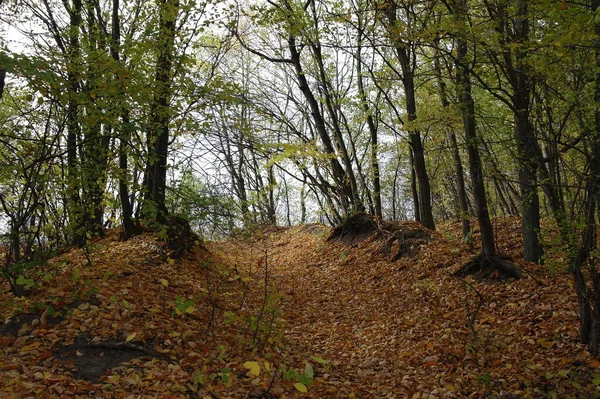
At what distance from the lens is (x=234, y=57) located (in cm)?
2150

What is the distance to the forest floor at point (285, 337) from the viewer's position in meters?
4.25

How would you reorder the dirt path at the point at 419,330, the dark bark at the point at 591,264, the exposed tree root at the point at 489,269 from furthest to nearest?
the exposed tree root at the point at 489,269, the dirt path at the point at 419,330, the dark bark at the point at 591,264

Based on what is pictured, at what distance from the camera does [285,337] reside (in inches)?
255

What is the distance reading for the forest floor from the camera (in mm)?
4254

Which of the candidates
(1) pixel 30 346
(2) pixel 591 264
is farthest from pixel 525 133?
(1) pixel 30 346

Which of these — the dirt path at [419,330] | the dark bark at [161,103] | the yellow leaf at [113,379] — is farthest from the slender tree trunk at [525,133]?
the yellow leaf at [113,379]

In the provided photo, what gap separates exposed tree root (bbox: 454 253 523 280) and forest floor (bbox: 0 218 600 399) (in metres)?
0.20

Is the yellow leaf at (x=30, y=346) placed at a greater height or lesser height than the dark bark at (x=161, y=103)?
lesser

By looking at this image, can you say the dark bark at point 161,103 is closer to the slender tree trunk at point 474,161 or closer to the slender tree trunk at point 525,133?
the slender tree trunk at point 525,133

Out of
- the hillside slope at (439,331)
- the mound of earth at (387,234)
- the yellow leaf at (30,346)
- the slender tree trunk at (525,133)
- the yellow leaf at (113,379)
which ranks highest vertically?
the slender tree trunk at (525,133)

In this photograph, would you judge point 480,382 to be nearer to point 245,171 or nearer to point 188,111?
point 188,111

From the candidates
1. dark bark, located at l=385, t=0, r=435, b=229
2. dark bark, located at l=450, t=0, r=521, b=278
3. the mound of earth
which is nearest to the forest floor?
dark bark, located at l=450, t=0, r=521, b=278

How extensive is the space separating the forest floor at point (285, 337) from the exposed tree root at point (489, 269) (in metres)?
0.20

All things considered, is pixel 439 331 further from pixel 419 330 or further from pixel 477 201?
pixel 477 201
